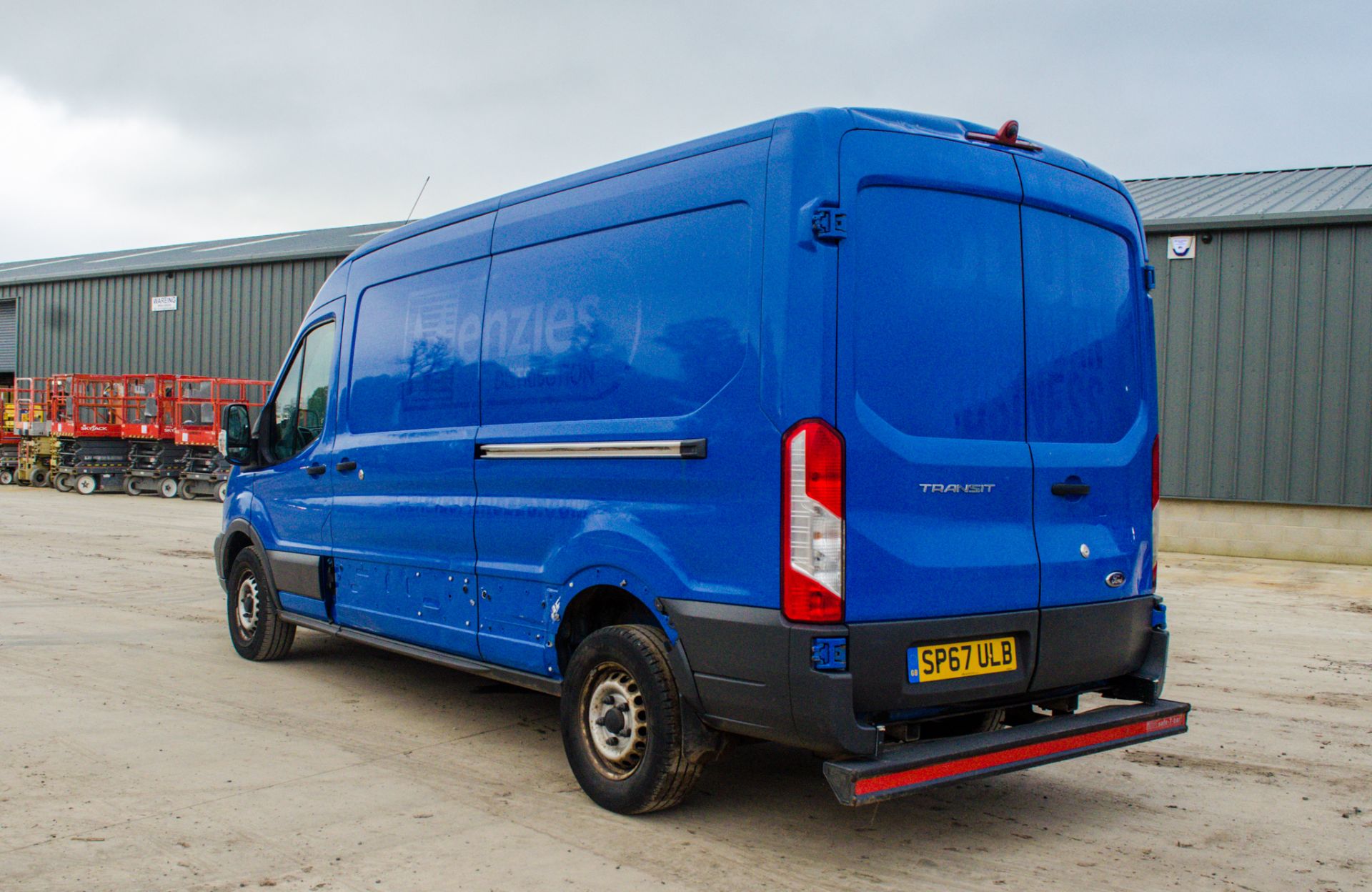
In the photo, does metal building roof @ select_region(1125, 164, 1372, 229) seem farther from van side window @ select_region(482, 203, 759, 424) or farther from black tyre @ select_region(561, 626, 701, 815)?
black tyre @ select_region(561, 626, 701, 815)

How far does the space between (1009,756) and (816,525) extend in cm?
106

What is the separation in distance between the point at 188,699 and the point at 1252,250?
14.4 m

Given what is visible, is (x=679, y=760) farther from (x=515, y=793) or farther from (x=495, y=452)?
(x=495, y=452)

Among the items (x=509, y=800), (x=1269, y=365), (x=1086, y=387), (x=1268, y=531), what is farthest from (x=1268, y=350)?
(x=509, y=800)

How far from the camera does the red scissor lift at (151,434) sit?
2420 cm

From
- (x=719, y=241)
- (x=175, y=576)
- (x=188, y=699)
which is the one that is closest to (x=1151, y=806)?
(x=719, y=241)

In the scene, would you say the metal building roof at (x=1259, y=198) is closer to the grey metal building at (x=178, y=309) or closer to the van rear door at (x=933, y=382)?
the van rear door at (x=933, y=382)

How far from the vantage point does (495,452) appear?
15.6 ft

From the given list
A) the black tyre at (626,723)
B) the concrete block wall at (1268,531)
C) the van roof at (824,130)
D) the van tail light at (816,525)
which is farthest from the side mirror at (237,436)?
the concrete block wall at (1268,531)

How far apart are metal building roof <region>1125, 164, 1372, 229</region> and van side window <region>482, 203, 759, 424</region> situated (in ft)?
43.6

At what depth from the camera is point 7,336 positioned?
121 feet

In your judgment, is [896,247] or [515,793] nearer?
[896,247]

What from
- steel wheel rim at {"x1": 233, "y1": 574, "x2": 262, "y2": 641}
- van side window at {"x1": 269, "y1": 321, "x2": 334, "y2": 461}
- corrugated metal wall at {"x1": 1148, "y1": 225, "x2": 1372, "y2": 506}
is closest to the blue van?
van side window at {"x1": 269, "y1": 321, "x2": 334, "y2": 461}

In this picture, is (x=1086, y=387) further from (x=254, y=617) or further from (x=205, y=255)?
(x=205, y=255)
